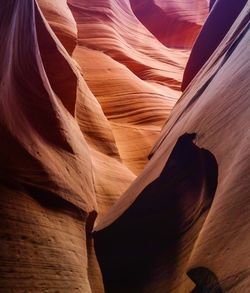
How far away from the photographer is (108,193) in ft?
19.0

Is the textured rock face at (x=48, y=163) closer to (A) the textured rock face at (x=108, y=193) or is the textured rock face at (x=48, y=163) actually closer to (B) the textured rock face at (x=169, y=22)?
(A) the textured rock face at (x=108, y=193)

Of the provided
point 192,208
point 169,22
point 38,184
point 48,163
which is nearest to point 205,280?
point 192,208

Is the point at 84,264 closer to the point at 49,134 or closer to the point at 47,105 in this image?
the point at 49,134

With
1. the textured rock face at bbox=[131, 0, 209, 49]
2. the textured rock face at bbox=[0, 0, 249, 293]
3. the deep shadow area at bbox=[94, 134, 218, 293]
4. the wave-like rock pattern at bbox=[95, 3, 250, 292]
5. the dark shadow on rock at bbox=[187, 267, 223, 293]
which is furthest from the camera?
the textured rock face at bbox=[131, 0, 209, 49]

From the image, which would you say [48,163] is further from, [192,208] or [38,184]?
[192,208]

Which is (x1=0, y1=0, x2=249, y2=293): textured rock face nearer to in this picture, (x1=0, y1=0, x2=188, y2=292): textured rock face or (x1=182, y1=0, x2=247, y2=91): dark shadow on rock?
(x1=0, y1=0, x2=188, y2=292): textured rock face

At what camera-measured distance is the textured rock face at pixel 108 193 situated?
321 centimetres

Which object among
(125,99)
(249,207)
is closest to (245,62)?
(249,207)

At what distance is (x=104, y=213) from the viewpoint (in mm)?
5367

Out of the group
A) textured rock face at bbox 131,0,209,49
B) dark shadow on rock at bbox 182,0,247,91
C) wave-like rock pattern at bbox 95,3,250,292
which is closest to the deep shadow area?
wave-like rock pattern at bbox 95,3,250,292

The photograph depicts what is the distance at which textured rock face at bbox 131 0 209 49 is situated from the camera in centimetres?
1888

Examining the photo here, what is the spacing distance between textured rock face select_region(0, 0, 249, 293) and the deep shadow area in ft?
0.04

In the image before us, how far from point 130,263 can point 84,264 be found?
1.86 feet

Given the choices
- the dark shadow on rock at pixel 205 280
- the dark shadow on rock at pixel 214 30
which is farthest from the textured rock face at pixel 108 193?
the dark shadow on rock at pixel 214 30
